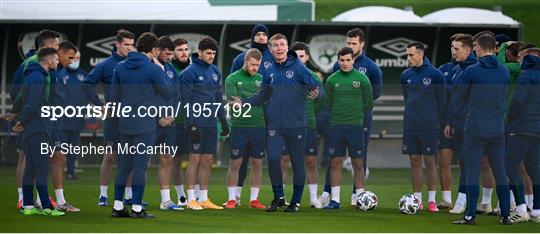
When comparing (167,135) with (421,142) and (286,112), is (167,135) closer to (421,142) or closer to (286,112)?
(286,112)

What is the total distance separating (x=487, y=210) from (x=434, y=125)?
52.7 inches

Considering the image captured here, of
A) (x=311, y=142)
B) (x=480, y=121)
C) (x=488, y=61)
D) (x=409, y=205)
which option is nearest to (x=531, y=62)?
(x=488, y=61)

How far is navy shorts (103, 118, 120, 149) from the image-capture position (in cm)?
1548

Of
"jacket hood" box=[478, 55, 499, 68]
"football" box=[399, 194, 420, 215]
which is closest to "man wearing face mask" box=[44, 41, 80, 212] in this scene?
"football" box=[399, 194, 420, 215]

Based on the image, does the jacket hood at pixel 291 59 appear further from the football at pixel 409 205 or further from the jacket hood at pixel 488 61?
the jacket hood at pixel 488 61

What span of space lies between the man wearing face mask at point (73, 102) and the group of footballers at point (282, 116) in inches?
105

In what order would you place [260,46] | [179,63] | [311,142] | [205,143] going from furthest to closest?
[260,46]
[311,142]
[179,63]
[205,143]

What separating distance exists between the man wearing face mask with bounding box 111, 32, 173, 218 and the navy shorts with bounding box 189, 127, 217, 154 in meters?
1.64

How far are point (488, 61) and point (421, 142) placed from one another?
2.76 metres

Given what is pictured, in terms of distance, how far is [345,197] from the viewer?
18.2 metres

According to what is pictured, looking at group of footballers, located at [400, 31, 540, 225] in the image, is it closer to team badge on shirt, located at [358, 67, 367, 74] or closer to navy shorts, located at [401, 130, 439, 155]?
navy shorts, located at [401, 130, 439, 155]

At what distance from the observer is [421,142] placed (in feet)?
53.4

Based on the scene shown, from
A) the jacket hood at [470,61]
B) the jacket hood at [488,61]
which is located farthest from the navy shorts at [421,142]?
the jacket hood at [488,61]

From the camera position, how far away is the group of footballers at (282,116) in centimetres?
1405
